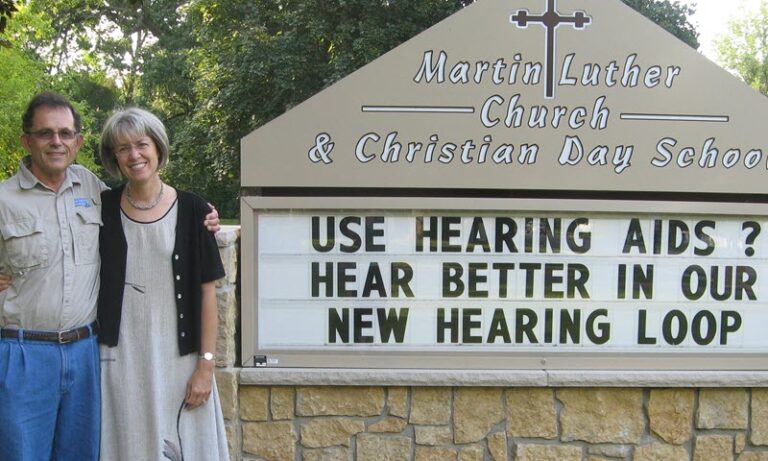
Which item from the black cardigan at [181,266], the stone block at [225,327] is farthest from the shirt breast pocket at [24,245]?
the stone block at [225,327]

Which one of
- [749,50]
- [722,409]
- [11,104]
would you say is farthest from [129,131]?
[749,50]

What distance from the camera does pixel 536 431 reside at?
378cm

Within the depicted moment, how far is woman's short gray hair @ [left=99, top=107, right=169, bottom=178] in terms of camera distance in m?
2.71

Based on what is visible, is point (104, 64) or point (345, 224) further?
point (104, 64)

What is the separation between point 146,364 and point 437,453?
1.72m

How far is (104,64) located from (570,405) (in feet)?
110

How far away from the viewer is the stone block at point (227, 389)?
3654 millimetres

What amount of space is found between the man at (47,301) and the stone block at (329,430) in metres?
1.28

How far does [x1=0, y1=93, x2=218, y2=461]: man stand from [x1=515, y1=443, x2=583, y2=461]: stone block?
7.15 ft

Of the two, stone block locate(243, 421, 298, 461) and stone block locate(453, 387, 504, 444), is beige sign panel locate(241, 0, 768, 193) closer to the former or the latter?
stone block locate(453, 387, 504, 444)

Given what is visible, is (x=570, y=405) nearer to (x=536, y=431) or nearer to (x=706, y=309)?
(x=536, y=431)

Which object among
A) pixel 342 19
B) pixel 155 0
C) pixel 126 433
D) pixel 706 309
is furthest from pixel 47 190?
pixel 155 0

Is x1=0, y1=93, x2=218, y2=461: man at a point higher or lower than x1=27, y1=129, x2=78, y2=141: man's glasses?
lower

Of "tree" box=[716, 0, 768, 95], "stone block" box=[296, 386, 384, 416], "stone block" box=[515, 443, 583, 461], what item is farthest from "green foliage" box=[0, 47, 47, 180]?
"tree" box=[716, 0, 768, 95]
